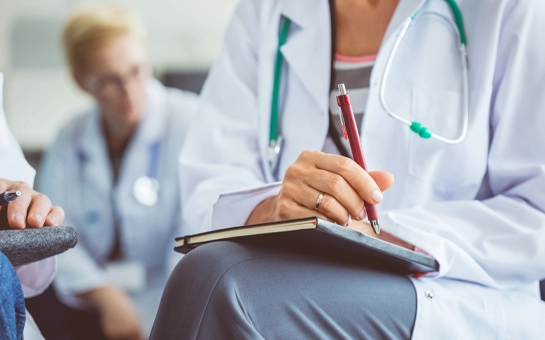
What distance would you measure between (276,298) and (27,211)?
29 cm

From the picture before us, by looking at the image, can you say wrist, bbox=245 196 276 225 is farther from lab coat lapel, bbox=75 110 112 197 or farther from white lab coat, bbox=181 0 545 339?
lab coat lapel, bbox=75 110 112 197

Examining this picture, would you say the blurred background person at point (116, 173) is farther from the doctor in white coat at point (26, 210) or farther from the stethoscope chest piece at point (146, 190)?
the doctor in white coat at point (26, 210)

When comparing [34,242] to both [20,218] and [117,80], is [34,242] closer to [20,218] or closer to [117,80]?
[20,218]

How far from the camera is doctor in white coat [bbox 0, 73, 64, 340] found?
0.64 metres

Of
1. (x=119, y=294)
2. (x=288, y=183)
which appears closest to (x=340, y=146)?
(x=288, y=183)

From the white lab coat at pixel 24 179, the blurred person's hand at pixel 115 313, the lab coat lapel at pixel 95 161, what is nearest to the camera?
the white lab coat at pixel 24 179

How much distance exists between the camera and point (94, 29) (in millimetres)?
1976

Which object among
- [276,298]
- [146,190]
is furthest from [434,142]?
[146,190]

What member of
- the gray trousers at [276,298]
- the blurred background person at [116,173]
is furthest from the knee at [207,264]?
the blurred background person at [116,173]

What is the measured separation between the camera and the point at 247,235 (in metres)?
0.60

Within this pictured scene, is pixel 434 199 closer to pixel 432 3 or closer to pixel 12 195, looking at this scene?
pixel 432 3

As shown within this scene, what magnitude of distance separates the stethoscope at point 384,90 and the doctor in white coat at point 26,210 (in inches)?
13.7

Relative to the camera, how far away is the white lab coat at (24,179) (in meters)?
0.77

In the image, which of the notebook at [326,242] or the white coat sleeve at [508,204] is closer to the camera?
the notebook at [326,242]
